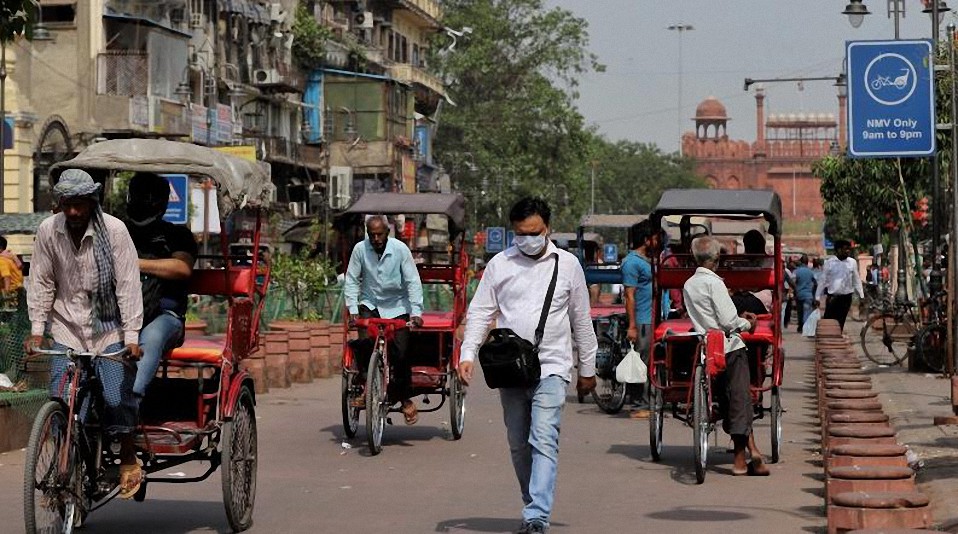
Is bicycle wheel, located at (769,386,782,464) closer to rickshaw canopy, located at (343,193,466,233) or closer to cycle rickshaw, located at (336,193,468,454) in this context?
cycle rickshaw, located at (336,193,468,454)

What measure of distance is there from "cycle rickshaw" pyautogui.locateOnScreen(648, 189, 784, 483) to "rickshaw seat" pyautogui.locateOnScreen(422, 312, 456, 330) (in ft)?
6.05

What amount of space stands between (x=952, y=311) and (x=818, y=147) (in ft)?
433

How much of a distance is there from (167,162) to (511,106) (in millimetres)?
67762

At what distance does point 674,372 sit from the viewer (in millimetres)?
13492

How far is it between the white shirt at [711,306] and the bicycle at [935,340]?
11.1m

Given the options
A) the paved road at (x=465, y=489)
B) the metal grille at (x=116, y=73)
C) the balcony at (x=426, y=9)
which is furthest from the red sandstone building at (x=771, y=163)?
the paved road at (x=465, y=489)

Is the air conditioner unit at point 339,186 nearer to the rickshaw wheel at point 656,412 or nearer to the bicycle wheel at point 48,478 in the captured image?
the rickshaw wheel at point 656,412

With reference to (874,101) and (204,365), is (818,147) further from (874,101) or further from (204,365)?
(204,365)

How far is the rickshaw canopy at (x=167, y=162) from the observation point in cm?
984

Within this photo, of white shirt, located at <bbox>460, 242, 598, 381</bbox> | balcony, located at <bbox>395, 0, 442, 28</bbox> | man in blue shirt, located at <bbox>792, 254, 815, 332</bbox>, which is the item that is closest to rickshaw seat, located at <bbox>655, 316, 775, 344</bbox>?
white shirt, located at <bbox>460, 242, 598, 381</bbox>

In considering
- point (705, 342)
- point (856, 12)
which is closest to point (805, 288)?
point (856, 12)

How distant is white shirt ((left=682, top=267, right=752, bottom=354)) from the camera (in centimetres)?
1248

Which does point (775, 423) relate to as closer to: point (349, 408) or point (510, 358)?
point (349, 408)

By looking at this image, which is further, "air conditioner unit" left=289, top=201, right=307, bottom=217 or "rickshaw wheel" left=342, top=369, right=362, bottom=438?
"air conditioner unit" left=289, top=201, right=307, bottom=217
